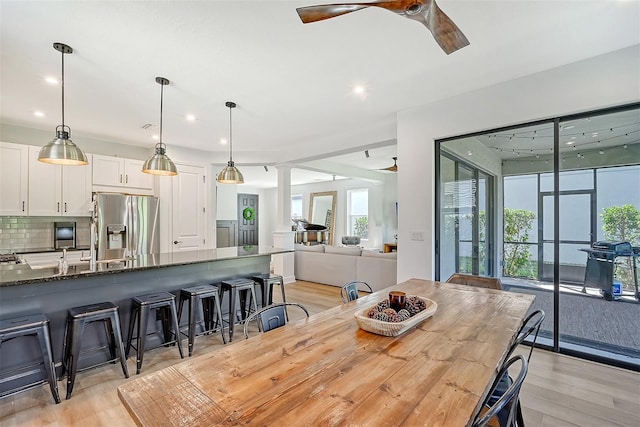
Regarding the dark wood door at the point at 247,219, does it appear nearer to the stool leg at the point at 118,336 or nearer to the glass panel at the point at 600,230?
the stool leg at the point at 118,336

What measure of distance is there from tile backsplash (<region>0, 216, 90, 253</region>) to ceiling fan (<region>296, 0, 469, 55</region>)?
196 inches

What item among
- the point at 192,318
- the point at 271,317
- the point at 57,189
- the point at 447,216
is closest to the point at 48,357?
the point at 192,318

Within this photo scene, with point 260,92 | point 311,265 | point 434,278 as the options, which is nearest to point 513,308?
point 434,278

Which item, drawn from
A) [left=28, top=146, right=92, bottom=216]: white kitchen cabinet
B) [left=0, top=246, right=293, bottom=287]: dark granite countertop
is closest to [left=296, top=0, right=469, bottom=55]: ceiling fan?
[left=0, top=246, right=293, bottom=287]: dark granite countertop

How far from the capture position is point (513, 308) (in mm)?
1870

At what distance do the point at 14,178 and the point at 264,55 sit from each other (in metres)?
3.90

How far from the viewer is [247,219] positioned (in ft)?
35.2

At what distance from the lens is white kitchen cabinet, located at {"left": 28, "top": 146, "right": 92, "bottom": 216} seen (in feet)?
13.3

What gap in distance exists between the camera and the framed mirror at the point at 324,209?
9.70 metres

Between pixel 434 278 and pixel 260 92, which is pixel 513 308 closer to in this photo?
pixel 434 278

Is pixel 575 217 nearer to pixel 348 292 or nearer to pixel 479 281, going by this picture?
pixel 479 281

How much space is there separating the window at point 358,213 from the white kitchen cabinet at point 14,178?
7.38 metres

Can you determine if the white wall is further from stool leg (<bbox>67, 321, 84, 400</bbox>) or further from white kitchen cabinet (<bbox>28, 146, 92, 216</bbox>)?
white kitchen cabinet (<bbox>28, 146, 92, 216</bbox>)

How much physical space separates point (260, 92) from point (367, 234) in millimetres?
6426
